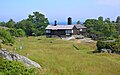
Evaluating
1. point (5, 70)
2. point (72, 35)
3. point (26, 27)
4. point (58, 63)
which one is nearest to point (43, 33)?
point (26, 27)

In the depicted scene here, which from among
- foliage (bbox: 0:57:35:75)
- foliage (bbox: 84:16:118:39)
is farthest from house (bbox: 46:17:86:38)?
foliage (bbox: 0:57:35:75)

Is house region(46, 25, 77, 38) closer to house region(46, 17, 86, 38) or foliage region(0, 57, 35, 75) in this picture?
house region(46, 17, 86, 38)

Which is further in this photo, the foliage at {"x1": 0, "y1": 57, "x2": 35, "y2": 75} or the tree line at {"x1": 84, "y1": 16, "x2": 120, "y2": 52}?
the tree line at {"x1": 84, "y1": 16, "x2": 120, "y2": 52}

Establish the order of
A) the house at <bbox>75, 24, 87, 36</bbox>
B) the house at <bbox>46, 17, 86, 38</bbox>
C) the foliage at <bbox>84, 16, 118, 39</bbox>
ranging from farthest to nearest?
the house at <bbox>75, 24, 87, 36</bbox> < the house at <bbox>46, 17, 86, 38</bbox> < the foliage at <bbox>84, 16, 118, 39</bbox>

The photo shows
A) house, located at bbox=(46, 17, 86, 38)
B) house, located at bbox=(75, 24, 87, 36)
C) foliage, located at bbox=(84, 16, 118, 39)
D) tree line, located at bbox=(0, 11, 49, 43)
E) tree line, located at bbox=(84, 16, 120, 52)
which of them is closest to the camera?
tree line, located at bbox=(84, 16, 120, 52)

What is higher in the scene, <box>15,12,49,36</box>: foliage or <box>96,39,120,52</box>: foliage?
<box>15,12,49,36</box>: foliage

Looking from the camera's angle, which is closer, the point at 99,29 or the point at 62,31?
the point at 62,31

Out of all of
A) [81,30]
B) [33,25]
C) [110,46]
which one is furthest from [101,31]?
[110,46]

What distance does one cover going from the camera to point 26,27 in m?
91.6

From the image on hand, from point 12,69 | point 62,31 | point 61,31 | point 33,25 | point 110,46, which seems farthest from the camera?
point 33,25

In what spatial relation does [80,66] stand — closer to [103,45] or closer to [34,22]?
[103,45]

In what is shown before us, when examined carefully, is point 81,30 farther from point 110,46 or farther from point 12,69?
point 12,69

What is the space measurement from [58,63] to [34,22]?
247 ft

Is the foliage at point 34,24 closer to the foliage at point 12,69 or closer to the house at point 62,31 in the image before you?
the house at point 62,31
